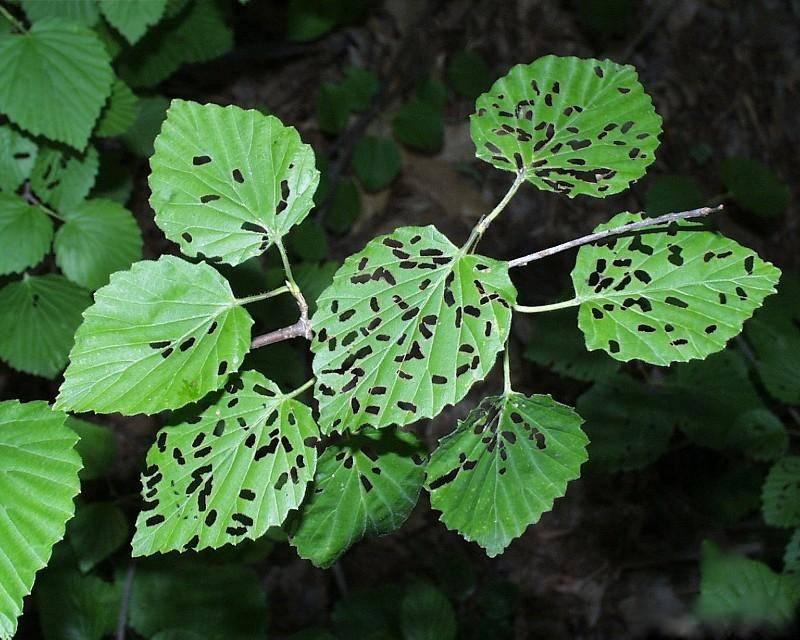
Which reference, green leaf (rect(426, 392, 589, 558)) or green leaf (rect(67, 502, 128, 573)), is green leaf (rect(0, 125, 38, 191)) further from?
green leaf (rect(426, 392, 589, 558))

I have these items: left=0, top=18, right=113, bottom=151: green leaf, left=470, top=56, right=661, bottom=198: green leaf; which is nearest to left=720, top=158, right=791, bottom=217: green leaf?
left=470, top=56, right=661, bottom=198: green leaf

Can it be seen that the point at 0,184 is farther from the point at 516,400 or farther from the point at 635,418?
the point at 635,418

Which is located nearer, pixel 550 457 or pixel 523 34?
pixel 550 457

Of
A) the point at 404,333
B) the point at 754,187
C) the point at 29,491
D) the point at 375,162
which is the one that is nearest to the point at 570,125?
the point at 404,333

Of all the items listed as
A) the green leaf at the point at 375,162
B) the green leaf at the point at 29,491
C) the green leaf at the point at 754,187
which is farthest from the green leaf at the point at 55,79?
the green leaf at the point at 754,187

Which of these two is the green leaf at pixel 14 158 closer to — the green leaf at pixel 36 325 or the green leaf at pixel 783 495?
the green leaf at pixel 36 325

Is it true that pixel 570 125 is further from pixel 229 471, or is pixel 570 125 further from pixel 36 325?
pixel 36 325

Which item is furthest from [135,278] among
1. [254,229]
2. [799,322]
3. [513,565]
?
[799,322]
